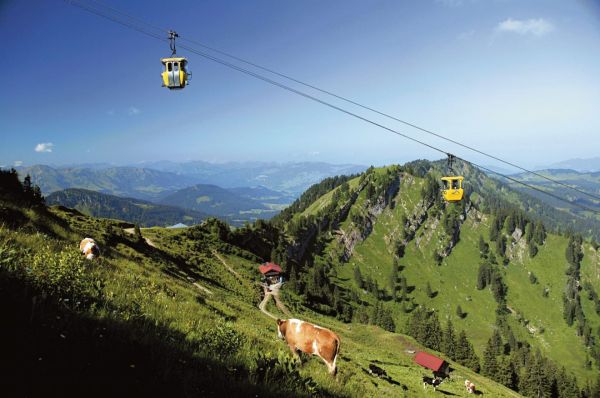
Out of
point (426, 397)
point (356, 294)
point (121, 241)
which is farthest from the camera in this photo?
point (356, 294)

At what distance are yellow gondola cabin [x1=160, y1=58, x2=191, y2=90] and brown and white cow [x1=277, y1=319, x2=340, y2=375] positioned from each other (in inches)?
790

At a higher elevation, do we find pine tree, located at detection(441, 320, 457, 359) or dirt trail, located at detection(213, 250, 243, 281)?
dirt trail, located at detection(213, 250, 243, 281)

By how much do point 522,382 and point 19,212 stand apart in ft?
429

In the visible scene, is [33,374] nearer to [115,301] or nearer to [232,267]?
[115,301]

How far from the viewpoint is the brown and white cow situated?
12.8 metres

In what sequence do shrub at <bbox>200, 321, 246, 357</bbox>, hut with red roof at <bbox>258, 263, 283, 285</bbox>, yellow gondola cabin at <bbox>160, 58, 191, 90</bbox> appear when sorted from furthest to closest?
hut with red roof at <bbox>258, 263, 283, 285</bbox> < yellow gondola cabin at <bbox>160, 58, 191, 90</bbox> < shrub at <bbox>200, 321, 246, 357</bbox>

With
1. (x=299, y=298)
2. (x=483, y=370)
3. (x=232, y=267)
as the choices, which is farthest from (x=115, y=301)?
(x=483, y=370)

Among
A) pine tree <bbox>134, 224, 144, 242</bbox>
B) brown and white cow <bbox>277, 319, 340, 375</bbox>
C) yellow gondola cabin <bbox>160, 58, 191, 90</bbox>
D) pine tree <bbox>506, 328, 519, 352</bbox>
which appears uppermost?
yellow gondola cabin <bbox>160, 58, 191, 90</bbox>

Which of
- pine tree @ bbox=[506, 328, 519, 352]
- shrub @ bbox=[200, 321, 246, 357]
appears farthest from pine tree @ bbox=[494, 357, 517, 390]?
shrub @ bbox=[200, 321, 246, 357]

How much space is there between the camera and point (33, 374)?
410 cm

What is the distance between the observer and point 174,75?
85.1ft

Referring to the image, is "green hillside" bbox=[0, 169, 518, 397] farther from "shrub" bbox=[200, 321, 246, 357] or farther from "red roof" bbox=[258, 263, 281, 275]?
"red roof" bbox=[258, 263, 281, 275]

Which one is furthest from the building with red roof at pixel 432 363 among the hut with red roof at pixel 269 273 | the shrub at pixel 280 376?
the shrub at pixel 280 376

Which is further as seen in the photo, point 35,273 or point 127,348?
point 35,273
